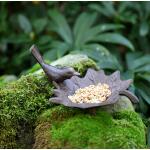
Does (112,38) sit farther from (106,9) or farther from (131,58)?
(106,9)

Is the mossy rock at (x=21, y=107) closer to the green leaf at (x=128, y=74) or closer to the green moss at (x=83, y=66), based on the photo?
the green moss at (x=83, y=66)

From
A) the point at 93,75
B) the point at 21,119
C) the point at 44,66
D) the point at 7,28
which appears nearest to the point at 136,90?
the point at 93,75

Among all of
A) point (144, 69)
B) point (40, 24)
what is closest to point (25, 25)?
point (40, 24)

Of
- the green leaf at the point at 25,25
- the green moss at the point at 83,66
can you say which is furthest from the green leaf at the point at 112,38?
the green moss at the point at 83,66

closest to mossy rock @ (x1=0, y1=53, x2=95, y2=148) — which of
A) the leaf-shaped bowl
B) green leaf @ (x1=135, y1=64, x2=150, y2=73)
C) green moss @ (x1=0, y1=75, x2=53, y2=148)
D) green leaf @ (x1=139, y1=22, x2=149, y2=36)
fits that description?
green moss @ (x1=0, y1=75, x2=53, y2=148)

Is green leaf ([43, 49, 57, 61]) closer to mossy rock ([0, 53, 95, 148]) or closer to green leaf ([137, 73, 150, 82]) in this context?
green leaf ([137, 73, 150, 82])

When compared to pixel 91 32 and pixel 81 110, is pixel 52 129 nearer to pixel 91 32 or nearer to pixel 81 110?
pixel 81 110
